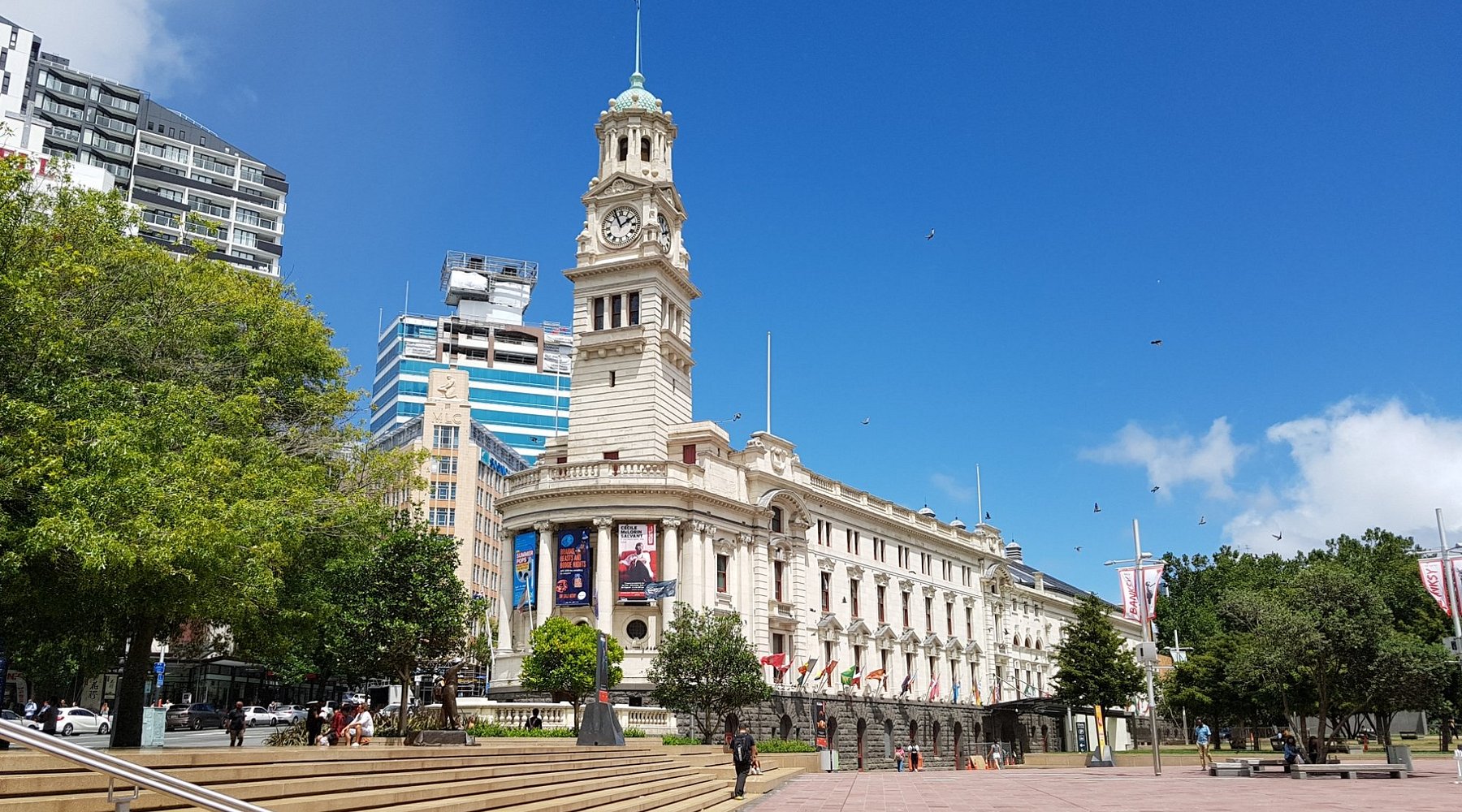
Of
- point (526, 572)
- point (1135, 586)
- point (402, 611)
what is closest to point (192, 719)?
point (526, 572)

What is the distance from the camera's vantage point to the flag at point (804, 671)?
58.2 m

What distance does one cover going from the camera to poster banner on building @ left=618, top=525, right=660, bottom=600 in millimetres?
50469

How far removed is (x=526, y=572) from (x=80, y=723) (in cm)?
1986

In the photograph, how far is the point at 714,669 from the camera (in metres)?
45.2

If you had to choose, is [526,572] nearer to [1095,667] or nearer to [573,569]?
[573,569]

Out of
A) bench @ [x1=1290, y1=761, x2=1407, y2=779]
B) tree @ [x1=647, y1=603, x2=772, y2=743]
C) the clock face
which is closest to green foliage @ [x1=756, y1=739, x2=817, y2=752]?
Result: tree @ [x1=647, y1=603, x2=772, y2=743]

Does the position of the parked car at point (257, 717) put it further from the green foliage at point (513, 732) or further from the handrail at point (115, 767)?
the handrail at point (115, 767)

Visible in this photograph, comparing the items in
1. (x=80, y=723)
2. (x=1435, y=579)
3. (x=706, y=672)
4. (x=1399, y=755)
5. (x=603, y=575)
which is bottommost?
(x=1399, y=755)

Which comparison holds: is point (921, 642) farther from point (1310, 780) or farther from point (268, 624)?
point (268, 624)

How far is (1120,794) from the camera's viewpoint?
95.5 feet

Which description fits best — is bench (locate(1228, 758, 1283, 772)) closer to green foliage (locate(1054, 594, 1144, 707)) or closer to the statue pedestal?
the statue pedestal

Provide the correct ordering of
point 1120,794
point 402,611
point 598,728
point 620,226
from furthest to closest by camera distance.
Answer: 1. point 620,226
2. point 402,611
3. point 598,728
4. point 1120,794

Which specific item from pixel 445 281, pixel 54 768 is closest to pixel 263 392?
pixel 54 768

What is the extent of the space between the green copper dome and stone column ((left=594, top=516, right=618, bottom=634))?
2400 centimetres
